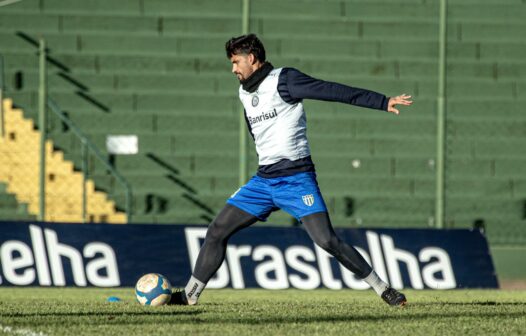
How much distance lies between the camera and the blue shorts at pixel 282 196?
26.2ft

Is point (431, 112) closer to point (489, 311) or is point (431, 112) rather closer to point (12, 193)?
point (12, 193)

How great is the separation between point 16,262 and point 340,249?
4.93 meters

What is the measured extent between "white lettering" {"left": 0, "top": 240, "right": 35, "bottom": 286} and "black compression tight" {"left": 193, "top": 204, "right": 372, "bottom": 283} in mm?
4014

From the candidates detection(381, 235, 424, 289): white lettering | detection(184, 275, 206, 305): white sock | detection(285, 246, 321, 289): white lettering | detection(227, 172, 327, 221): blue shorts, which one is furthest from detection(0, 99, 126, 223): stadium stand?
detection(227, 172, 327, 221): blue shorts

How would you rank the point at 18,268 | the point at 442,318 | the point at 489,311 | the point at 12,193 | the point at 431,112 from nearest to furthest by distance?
the point at 442,318, the point at 489,311, the point at 18,268, the point at 12,193, the point at 431,112

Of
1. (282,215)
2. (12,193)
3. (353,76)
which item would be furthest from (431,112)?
(12,193)

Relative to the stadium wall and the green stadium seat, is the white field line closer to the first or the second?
the stadium wall

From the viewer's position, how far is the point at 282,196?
26.3ft

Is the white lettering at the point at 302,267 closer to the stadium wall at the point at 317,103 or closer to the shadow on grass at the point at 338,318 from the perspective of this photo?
the stadium wall at the point at 317,103

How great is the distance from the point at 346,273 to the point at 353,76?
5762mm

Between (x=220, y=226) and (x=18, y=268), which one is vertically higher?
(x=220, y=226)

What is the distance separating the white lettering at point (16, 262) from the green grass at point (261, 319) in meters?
2.38

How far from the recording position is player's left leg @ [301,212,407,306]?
7.95m

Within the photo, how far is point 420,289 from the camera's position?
1250 cm
